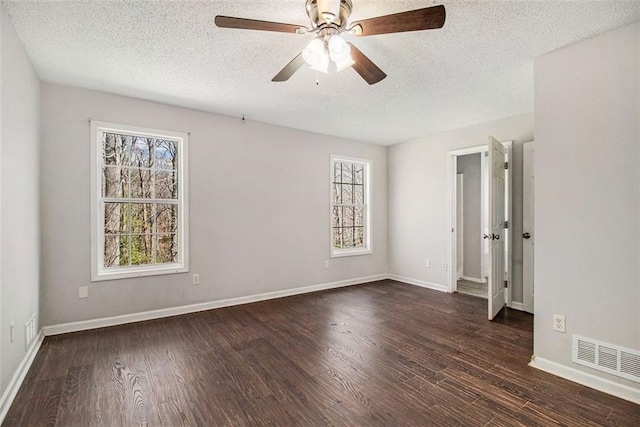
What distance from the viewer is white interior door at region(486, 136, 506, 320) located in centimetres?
335

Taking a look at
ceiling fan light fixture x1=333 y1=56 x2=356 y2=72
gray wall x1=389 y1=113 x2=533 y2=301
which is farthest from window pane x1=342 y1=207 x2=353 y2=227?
ceiling fan light fixture x1=333 y1=56 x2=356 y2=72

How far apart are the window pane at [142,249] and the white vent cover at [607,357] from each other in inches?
163

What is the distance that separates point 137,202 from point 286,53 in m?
2.39

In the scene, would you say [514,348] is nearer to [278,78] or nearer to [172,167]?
[278,78]

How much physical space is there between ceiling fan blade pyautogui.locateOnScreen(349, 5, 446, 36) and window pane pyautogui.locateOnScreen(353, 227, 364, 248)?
3.94m

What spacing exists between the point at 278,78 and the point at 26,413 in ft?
8.82

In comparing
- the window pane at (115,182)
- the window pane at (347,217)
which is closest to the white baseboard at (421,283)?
the window pane at (347,217)

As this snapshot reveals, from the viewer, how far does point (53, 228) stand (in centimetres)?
295

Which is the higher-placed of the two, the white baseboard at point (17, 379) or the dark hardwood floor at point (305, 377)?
the white baseboard at point (17, 379)

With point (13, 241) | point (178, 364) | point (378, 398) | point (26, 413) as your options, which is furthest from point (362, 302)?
point (13, 241)

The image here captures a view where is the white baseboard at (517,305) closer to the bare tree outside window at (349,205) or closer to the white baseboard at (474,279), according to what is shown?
the white baseboard at (474,279)

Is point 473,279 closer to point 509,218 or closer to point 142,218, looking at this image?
point 509,218

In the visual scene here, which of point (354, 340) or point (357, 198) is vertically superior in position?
point (357, 198)

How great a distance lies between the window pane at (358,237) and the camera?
5.37 m
